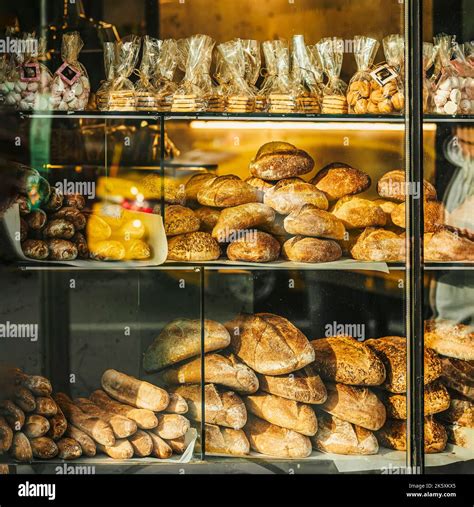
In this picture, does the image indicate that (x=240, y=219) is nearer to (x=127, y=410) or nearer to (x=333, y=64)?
(x=333, y=64)

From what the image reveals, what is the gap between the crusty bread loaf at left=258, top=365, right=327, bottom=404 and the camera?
9.11 feet

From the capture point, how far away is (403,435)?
9.12 feet

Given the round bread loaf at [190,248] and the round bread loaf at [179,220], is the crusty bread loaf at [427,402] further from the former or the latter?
the round bread loaf at [179,220]

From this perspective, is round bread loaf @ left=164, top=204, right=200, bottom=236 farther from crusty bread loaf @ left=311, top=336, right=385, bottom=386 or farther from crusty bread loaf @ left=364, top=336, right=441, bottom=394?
crusty bread loaf @ left=364, top=336, right=441, bottom=394

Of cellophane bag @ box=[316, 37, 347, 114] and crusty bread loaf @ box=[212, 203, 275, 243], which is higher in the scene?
cellophane bag @ box=[316, 37, 347, 114]

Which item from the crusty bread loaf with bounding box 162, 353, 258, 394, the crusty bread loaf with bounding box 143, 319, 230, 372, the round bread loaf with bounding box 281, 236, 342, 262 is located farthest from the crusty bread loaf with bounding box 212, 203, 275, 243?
the crusty bread loaf with bounding box 162, 353, 258, 394

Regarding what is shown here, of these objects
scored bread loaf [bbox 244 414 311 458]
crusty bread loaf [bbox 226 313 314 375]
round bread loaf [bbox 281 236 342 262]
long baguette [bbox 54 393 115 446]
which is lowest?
scored bread loaf [bbox 244 414 311 458]

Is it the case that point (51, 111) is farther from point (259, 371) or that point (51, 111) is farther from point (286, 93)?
point (259, 371)

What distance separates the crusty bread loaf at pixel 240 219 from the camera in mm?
2754

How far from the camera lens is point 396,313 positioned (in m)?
2.80

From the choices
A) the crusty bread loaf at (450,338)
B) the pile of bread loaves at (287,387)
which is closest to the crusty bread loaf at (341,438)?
the pile of bread loaves at (287,387)

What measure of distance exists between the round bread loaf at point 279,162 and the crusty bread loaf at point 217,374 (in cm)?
71

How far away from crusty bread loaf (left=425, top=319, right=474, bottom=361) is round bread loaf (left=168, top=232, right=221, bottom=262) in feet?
2.82
